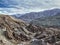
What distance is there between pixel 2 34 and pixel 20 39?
2.47m

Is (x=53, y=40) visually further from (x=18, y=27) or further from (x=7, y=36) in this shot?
(x=18, y=27)

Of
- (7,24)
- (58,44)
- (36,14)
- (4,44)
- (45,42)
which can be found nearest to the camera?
(58,44)

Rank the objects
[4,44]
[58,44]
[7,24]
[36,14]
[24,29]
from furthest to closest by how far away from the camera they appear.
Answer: [36,14]
[24,29]
[7,24]
[4,44]
[58,44]

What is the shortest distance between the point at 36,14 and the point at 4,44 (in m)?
144

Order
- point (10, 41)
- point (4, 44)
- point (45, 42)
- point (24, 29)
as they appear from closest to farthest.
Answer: point (45, 42) → point (4, 44) → point (10, 41) → point (24, 29)

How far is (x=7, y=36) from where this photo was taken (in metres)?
34.2

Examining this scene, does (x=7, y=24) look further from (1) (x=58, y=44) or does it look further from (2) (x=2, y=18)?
(1) (x=58, y=44)

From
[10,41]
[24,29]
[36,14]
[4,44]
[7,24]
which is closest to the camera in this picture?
[4,44]

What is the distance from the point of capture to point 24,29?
41.9 metres

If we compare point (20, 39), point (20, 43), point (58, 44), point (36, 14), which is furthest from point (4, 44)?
point (36, 14)

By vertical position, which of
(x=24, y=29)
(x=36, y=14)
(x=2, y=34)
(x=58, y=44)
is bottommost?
(x=36, y=14)

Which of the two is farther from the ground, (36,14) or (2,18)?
(2,18)

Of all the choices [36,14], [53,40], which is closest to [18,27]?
[53,40]

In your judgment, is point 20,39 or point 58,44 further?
point 20,39
